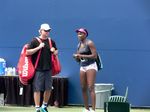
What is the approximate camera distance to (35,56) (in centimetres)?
1034

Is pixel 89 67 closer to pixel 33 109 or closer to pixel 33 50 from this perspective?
pixel 33 50

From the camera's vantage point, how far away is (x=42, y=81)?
10188mm

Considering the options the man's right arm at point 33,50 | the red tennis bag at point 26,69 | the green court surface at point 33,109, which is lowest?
the green court surface at point 33,109

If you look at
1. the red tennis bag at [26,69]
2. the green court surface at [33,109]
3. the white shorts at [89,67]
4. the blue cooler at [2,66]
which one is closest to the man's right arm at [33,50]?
the red tennis bag at [26,69]

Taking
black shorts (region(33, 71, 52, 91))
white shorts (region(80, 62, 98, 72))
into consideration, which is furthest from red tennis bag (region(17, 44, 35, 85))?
white shorts (region(80, 62, 98, 72))

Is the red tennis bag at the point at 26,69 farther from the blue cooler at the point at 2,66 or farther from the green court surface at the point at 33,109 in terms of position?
the blue cooler at the point at 2,66

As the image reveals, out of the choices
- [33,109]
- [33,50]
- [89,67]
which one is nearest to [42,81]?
[33,50]

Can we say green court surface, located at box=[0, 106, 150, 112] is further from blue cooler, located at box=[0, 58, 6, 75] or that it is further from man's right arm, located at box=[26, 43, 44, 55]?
man's right arm, located at box=[26, 43, 44, 55]

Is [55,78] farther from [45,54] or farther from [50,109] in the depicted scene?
[45,54]

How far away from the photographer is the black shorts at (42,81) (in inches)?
400

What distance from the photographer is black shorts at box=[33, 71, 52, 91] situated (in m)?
10.2

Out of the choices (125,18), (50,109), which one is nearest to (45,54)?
(50,109)

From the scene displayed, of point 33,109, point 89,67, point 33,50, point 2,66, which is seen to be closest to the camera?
point 33,50

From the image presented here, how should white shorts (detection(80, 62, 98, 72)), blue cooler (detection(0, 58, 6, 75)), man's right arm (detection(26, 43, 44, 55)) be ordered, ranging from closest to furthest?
man's right arm (detection(26, 43, 44, 55)), white shorts (detection(80, 62, 98, 72)), blue cooler (detection(0, 58, 6, 75))
